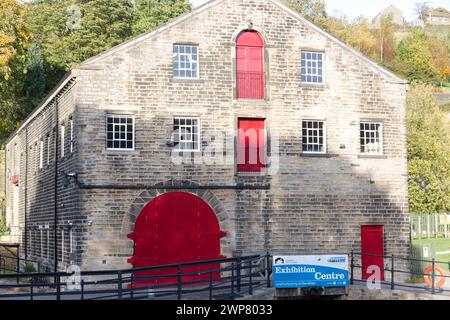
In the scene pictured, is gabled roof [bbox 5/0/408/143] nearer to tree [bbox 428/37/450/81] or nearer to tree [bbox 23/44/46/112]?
tree [bbox 23/44/46/112]

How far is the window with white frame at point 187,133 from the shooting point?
95.9ft

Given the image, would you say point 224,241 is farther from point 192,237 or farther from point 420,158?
point 420,158

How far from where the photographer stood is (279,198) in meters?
30.0

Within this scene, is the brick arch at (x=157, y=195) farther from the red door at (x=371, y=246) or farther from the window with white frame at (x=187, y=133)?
the red door at (x=371, y=246)

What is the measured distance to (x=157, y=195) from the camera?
28719mm

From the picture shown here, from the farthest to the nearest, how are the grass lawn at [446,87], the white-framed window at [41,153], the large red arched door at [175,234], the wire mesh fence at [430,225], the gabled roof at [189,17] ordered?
the grass lawn at [446,87] → the wire mesh fence at [430,225] → the white-framed window at [41,153] → the gabled roof at [189,17] → the large red arched door at [175,234]

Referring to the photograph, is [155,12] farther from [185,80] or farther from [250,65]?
[185,80]

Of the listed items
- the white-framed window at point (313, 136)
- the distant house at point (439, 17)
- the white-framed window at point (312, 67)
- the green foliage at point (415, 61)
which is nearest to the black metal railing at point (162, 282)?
the white-framed window at point (313, 136)

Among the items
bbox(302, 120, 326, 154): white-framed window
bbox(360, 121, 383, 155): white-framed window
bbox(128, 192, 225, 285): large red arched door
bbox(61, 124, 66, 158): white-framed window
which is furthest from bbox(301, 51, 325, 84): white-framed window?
bbox(61, 124, 66, 158): white-framed window

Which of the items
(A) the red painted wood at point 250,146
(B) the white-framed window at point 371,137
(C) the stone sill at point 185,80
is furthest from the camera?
(B) the white-framed window at point 371,137

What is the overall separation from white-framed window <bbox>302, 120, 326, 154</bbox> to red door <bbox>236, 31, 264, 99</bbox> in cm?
206

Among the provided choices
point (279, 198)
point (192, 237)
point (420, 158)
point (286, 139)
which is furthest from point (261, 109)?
point (420, 158)

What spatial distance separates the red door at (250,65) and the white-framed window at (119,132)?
13.8ft

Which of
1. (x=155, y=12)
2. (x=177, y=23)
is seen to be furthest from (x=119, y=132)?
(x=155, y=12)
